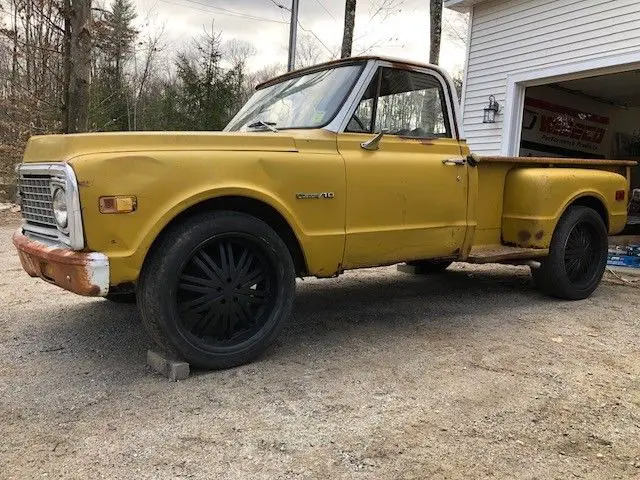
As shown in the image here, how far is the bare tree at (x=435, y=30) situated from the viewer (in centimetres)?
1492

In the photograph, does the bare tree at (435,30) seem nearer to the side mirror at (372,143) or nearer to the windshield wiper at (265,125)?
the windshield wiper at (265,125)

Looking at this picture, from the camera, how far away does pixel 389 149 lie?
13.7 ft

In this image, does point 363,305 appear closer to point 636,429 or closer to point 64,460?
point 636,429

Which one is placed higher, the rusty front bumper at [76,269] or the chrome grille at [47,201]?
the chrome grille at [47,201]

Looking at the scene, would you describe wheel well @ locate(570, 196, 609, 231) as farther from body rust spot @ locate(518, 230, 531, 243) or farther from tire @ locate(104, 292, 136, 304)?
tire @ locate(104, 292, 136, 304)

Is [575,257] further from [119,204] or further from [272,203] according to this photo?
[119,204]

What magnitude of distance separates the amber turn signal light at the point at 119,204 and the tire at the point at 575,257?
385cm

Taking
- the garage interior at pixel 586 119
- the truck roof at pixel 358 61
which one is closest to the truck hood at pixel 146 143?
the truck roof at pixel 358 61

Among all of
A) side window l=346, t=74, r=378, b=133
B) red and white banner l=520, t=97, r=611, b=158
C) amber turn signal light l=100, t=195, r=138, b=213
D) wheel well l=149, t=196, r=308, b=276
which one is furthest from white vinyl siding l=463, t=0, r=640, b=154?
amber turn signal light l=100, t=195, r=138, b=213

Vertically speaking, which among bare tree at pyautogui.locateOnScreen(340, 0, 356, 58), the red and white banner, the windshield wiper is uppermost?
bare tree at pyautogui.locateOnScreen(340, 0, 356, 58)

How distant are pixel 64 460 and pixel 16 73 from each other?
1972cm

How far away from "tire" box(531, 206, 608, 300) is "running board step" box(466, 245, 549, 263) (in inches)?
7.3

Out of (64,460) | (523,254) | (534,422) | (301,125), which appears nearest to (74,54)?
(301,125)

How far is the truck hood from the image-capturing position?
10.1 feet
